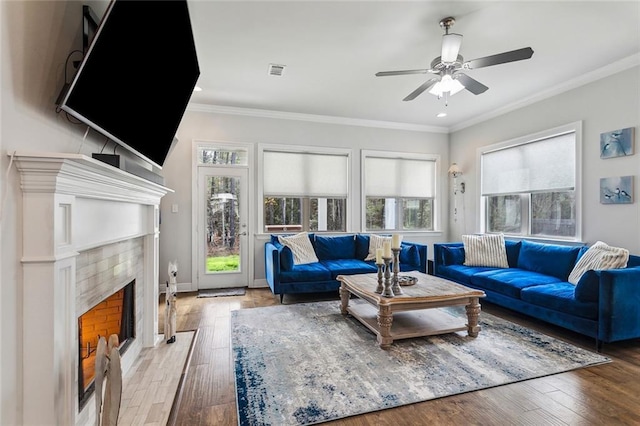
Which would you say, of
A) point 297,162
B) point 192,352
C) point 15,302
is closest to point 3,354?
point 15,302

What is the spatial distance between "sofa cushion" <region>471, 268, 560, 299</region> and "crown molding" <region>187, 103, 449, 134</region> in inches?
116

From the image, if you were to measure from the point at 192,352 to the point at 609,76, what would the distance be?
5114 mm

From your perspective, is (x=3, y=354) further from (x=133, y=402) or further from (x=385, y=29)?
(x=385, y=29)

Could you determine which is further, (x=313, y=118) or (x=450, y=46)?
(x=313, y=118)

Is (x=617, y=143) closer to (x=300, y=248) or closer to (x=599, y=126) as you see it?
(x=599, y=126)

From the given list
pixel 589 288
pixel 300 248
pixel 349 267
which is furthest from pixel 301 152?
pixel 589 288

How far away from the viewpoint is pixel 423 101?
4.40 m

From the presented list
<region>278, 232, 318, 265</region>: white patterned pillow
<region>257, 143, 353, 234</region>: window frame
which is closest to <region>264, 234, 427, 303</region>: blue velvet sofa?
<region>278, 232, 318, 265</region>: white patterned pillow

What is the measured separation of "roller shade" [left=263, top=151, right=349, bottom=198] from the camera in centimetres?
492

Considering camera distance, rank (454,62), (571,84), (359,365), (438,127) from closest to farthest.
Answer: (359,365), (454,62), (571,84), (438,127)

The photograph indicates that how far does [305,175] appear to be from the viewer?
5.07 m

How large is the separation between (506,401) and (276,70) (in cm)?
355

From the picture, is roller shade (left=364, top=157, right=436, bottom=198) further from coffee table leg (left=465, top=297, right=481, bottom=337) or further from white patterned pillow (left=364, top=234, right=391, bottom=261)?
coffee table leg (left=465, top=297, right=481, bottom=337)

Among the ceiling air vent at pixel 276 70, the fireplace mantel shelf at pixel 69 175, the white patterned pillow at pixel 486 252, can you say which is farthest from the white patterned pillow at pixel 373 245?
the fireplace mantel shelf at pixel 69 175
